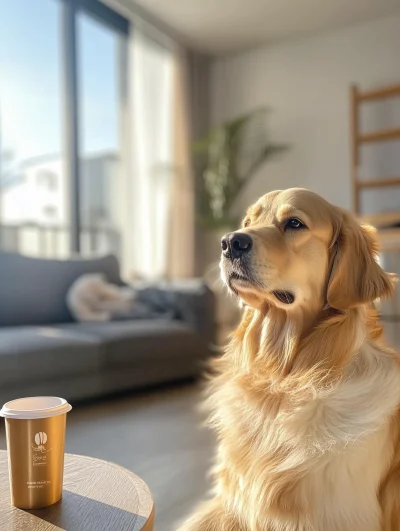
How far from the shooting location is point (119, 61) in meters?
4.74

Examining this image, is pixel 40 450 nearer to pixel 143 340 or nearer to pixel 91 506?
pixel 91 506

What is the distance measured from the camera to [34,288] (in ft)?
9.89

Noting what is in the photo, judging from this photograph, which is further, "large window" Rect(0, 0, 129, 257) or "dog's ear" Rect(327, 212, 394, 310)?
"large window" Rect(0, 0, 129, 257)

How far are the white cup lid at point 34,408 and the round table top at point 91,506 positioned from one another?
0.42 ft

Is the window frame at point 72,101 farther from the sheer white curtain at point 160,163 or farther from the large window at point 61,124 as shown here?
the sheer white curtain at point 160,163

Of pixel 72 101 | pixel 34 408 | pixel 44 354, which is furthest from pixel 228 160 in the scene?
pixel 34 408

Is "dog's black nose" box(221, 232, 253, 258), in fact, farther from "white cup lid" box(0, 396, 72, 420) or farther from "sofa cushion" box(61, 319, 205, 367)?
"sofa cushion" box(61, 319, 205, 367)

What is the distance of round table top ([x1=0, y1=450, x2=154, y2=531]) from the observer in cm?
71

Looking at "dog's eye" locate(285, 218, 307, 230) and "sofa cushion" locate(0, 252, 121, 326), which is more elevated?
"dog's eye" locate(285, 218, 307, 230)

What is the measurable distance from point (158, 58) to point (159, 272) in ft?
6.29

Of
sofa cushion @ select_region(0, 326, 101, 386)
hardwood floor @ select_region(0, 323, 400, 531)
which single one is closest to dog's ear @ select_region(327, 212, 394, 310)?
hardwood floor @ select_region(0, 323, 400, 531)

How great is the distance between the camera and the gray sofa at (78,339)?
7.72 ft

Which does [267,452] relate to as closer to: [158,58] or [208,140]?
[208,140]

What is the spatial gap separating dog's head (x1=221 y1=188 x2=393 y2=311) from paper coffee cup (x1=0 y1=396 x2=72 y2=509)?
455 mm
